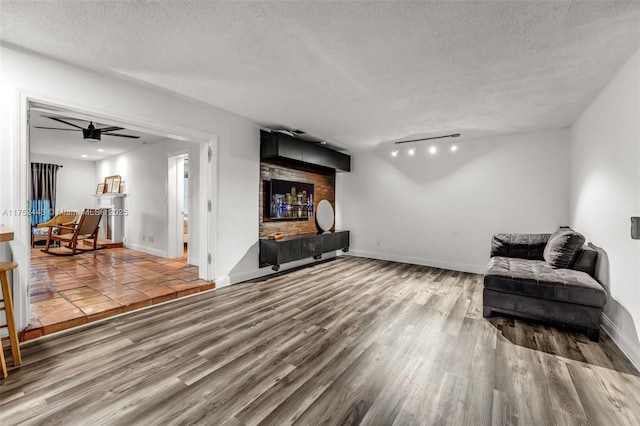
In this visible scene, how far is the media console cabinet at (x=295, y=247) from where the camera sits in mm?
4293

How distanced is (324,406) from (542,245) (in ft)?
12.0

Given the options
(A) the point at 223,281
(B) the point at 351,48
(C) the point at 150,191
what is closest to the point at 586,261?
(B) the point at 351,48

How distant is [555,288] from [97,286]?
5232 mm

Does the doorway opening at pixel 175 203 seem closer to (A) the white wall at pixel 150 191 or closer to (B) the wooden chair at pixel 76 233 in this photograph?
(A) the white wall at pixel 150 191

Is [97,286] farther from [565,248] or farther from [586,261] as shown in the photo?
[586,261]

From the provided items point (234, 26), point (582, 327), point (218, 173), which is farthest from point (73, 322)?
point (582, 327)

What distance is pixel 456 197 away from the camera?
5000 millimetres

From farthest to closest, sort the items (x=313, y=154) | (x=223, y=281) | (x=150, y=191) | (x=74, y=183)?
(x=74, y=183), (x=150, y=191), (x=313, y=154), (x=223, y=281)

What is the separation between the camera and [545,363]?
6.77ft

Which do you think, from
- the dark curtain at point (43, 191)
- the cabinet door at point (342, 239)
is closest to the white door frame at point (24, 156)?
the cabinet door at point (342, 239)

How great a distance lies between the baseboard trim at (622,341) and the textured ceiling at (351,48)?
2.30 meters

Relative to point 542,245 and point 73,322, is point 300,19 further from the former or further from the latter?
point 542,245

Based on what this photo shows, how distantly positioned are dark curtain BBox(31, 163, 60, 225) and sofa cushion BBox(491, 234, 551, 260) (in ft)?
34.6

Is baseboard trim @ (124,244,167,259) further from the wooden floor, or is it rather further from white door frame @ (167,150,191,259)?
the wooden floor
